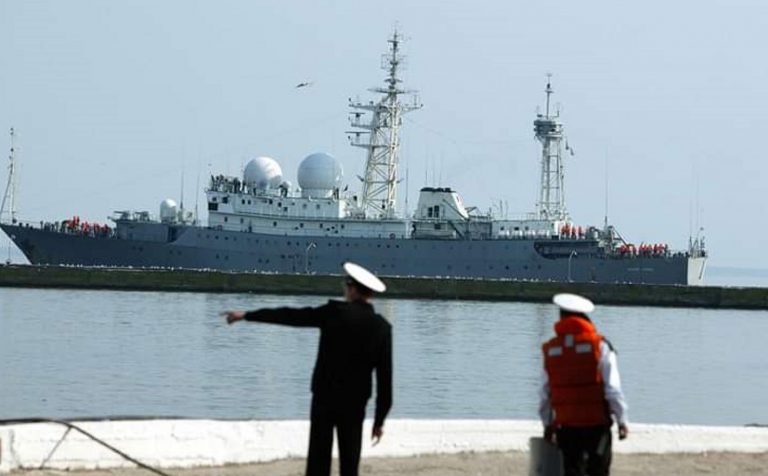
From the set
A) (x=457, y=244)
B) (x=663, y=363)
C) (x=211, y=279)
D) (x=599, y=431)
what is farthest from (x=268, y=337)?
(x=457, y=244)

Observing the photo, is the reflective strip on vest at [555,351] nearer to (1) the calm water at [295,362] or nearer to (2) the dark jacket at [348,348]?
(2) the dark jacket at [348,348]

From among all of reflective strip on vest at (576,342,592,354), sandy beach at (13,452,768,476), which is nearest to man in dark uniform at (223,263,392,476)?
reflective strip on vest at (576,342,592,354)

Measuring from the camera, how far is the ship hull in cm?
6581

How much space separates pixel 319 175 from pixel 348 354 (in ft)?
200

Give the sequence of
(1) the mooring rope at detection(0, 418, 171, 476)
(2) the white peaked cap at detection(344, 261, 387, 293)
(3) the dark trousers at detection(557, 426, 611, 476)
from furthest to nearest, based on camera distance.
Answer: (1) the mooring rope at detection(0, 418, 171, 476) < (2) the white peaked cap at detection(344, 261, 387, 293) < (3) the dark trousers at detection(557, 426, 611, 476)

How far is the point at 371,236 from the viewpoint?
67.3m

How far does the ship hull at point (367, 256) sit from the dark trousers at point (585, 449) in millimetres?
58315

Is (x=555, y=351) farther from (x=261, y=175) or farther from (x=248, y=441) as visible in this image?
(x=261, y=175)

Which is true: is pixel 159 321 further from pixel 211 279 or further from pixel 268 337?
pixel 211 279

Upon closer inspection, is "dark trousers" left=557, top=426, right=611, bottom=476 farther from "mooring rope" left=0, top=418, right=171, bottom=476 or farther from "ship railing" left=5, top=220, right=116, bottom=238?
"ship railing" left=5, top=220, right=116, bottom=238

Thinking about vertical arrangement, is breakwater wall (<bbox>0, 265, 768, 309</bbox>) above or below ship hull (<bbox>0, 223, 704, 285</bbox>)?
below

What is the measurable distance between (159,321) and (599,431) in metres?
32.7

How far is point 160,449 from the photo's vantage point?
959cm

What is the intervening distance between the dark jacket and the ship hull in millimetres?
58396
